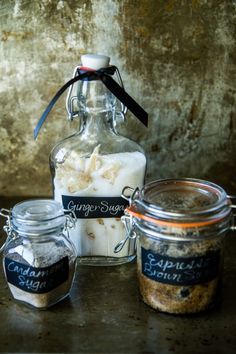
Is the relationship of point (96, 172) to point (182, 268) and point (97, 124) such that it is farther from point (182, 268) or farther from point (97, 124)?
point (182, 268)

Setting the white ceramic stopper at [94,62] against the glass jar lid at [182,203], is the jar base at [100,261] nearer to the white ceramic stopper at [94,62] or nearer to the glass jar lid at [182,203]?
the glass jar lid at [182,203]

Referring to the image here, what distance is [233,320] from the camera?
82 cm

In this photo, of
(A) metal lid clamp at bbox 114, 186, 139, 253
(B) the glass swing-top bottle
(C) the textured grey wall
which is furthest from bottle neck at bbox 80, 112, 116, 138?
(C) the textured grey wall

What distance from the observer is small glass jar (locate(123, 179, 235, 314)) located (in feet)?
2.57

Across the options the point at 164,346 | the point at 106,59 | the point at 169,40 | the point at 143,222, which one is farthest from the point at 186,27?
the point at 164,346

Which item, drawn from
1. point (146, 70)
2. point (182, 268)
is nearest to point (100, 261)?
point (182, 268)

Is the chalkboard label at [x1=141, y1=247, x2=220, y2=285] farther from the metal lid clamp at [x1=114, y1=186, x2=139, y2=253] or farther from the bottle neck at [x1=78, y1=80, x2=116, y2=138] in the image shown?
the bottle neck at [x1=78, y1=80, x2=116, y2=138]

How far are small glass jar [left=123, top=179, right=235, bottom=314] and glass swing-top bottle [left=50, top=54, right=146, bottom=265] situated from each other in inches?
3.3

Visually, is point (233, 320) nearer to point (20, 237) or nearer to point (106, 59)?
point (20, 237)

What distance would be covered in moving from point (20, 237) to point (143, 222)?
0.18 meters

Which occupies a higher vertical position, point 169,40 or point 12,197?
point 169,40

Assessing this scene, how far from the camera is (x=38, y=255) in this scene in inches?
32.4

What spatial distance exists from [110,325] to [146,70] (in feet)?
1.72

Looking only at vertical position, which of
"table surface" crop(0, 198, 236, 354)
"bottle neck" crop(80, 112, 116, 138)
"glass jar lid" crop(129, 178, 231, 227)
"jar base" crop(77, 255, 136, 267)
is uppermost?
"bottle neck" crop(80, 112, 116, 138)
